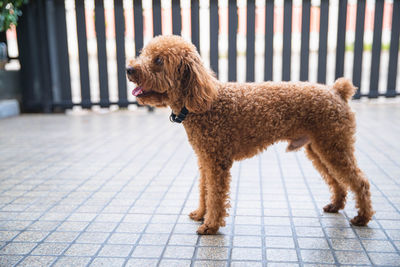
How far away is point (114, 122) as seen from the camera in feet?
22.4

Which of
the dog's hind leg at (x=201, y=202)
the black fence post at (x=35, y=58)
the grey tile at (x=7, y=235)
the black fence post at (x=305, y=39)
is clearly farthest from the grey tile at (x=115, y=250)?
the black fence post at (x=305, y=39)

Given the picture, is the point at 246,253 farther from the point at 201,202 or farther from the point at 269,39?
the point at 269,39

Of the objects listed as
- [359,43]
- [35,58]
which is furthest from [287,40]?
[35,58]

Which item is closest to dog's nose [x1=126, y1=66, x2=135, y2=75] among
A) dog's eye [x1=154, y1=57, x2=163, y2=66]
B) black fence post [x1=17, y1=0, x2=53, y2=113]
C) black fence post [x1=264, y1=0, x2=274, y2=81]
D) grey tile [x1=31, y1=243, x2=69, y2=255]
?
dog's eye [x1=154, y1=57, x2=163, y2=66]

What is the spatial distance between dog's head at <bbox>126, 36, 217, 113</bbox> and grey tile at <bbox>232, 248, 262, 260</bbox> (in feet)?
3.18

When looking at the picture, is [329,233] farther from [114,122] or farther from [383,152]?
[114,122]

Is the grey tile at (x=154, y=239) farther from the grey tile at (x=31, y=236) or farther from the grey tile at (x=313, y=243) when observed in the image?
the grey tile at (x=313, y=243)

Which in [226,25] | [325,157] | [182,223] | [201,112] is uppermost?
[226,25]

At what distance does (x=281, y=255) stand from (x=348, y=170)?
84 cm

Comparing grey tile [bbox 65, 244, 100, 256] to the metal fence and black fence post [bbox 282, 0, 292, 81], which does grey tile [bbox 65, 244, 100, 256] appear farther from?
black fence post [bbox 282, 0, 292, 81]

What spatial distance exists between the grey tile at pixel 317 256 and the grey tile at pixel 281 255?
58 mm

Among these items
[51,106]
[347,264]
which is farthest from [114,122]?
[347,264]

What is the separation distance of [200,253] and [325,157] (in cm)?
116

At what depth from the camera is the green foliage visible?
6.30 metres
